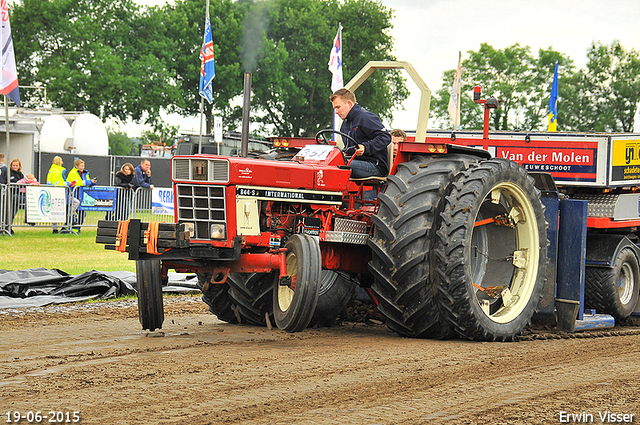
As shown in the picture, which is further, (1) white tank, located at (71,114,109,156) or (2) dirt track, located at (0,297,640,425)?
(1) white tank, located at (71,114,109,156)

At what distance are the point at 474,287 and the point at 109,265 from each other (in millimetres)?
7859

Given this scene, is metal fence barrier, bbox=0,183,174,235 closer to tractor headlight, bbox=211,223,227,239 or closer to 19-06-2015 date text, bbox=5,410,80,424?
tractor headlight, bbox=211,223,227,239

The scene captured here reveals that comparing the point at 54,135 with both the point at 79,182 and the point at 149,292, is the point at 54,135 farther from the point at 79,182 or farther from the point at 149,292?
the point at 149,292

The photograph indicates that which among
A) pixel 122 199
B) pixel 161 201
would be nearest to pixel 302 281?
pixel 122 199

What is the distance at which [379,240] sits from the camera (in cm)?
645

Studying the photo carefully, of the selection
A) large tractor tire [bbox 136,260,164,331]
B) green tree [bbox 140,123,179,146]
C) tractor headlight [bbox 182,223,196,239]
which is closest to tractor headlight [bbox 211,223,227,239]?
tractor headlight [bbox 182,223,196,239]

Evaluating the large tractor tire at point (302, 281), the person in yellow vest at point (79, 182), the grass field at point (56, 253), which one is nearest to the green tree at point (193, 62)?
the person in yellow vest at point (79, 182)

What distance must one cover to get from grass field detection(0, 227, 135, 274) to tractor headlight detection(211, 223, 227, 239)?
6.10 metres

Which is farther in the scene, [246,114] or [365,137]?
[365,137]

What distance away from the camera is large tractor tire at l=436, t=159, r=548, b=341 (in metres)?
6.34

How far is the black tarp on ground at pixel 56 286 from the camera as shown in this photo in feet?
30.7

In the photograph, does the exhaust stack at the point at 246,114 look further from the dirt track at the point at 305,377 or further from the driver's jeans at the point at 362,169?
the dirt track at the point at 305,377

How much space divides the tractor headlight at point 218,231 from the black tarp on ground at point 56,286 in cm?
370

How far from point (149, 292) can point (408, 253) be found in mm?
2109
